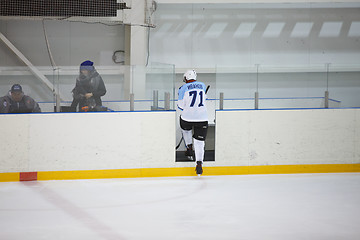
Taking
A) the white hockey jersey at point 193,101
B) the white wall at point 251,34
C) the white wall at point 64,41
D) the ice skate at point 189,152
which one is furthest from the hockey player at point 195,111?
the white wall at point 64,41

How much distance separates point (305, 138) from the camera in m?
7.86

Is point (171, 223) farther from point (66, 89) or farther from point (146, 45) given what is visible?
point (146, 45)

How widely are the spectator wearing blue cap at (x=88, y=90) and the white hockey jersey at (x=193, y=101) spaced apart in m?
0.99

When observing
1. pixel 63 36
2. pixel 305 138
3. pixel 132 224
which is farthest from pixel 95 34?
pixel 132 224

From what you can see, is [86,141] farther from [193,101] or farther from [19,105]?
[193,101]

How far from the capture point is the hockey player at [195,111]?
24.4ft

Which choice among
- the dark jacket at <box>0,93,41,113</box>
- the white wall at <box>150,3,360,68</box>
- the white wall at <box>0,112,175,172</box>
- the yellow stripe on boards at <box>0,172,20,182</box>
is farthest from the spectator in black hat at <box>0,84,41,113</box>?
the white wall at <box>150,3,360,68</box>

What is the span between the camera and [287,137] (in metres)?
7.82

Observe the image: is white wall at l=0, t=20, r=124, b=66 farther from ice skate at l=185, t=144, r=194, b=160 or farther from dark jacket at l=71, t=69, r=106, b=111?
ice skate at l=185, t=144, r=194, b=160

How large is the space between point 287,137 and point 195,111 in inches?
51.1

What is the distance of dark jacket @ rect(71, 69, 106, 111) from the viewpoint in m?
7.29

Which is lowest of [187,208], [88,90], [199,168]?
[187,208]

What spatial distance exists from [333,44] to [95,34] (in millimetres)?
4726

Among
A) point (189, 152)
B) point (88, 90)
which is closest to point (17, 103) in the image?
point (88, 90)
